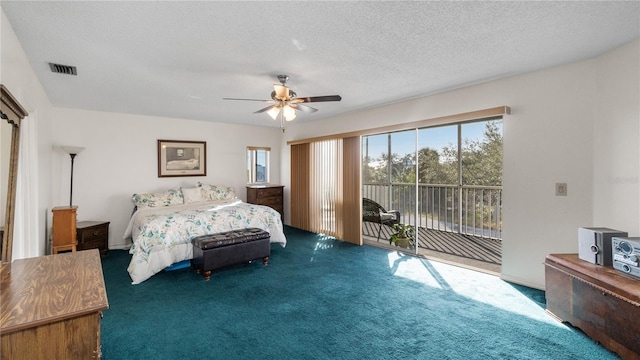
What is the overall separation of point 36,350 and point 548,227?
13.2ft

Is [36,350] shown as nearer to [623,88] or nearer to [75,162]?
[623,88]

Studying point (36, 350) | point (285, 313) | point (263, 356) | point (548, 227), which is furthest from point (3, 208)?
point (548, 227)

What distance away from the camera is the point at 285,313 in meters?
2.57

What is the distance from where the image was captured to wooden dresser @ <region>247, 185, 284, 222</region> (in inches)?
236

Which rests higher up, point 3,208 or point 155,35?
point 155,35

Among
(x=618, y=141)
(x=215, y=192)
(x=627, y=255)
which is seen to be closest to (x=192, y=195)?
(x=215, y=192)

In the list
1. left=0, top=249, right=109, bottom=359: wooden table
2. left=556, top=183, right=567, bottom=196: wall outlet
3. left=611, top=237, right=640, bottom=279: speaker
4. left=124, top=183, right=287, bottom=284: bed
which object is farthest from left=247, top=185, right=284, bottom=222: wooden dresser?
left=611, top=237, right=640, bottom=279: speaker

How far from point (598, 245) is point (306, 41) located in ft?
9.44

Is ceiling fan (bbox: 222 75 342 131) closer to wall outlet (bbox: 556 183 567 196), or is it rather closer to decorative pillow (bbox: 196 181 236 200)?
wall outlet (bbox: 556 183 567 196)

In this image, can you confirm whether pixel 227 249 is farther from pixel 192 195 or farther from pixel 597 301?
pixel 597 301

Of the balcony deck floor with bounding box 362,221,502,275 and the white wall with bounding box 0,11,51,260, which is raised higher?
the white wall with bounding box 0,11,51,260

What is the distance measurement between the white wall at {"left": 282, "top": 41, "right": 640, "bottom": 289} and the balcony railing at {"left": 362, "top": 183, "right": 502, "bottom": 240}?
1.76 metres

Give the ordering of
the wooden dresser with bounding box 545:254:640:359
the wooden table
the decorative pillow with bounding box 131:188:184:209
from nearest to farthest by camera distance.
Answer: the wooden table
the wooden dresser with bounding box 545:254:640:359
the decorative pillow with bounding box 131:188:184:209

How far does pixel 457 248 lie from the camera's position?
15.3 ft
